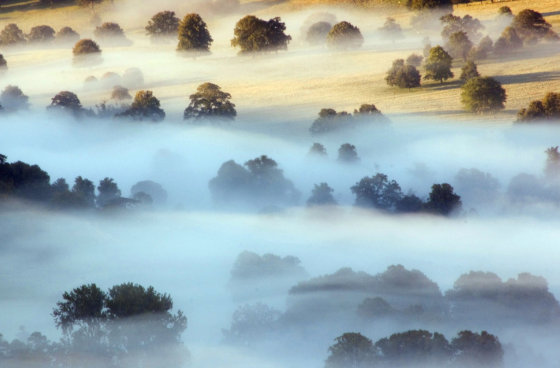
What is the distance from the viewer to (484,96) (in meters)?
51.5

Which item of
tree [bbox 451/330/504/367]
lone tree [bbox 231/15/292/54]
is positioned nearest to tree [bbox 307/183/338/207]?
tree [bbox 451/330/504/367]

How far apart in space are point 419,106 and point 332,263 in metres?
29.3

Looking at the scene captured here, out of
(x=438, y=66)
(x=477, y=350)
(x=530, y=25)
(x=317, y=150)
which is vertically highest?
(x=530, y=25)

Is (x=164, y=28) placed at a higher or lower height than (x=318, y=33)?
higher

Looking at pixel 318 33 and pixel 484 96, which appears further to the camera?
pixel 318 33

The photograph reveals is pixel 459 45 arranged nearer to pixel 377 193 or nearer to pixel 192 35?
pixel 192 35

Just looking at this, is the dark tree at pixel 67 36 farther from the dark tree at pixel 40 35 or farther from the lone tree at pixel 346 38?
the lone tree at pixel 346 38

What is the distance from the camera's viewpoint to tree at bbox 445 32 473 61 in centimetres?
7062

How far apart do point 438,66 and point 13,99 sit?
51.1 metres

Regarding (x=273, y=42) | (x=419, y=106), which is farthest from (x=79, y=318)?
(x=273, y=42)

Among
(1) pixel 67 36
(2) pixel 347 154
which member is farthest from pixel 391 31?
(1) pixel 67 36

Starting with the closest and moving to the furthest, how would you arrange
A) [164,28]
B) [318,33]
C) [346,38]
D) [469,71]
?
[469,71] < [346,38] < [318,33] < [164,28]

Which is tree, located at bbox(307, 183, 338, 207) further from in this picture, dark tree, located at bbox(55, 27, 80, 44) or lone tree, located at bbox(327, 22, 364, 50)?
dark tree, located at bbox(55, 27, 80, 44)

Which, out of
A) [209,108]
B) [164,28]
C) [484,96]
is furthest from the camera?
[164,28]
